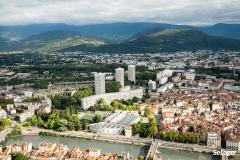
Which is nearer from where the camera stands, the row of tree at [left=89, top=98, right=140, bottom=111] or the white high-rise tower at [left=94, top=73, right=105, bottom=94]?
the row of tree at [left=89, top=98, right=140, bottom=111]

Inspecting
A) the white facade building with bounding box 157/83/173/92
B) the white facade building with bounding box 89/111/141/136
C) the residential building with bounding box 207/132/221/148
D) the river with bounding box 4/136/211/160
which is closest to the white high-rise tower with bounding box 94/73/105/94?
the white facade building with bounding box 157/83/173/92

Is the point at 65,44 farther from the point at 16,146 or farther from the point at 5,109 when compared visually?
the point at 16,146

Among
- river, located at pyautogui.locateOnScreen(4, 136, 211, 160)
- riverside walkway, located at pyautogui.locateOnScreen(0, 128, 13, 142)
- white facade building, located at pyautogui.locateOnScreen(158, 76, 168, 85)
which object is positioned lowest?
river, located at pyautogui.locateOnScreen(4, 136, 211, 160)

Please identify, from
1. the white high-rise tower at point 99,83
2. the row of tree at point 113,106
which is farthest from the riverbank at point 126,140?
the white high-rise tower at point 99,83

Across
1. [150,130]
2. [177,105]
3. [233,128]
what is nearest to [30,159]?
[150,130]

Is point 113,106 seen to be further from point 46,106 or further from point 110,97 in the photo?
point 46,106

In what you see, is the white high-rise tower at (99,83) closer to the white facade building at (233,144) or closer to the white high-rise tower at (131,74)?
the white high-rise tower at (131,74)

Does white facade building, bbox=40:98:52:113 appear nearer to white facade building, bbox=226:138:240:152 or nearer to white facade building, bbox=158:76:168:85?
white facade building, bbox=226:138:240:152
